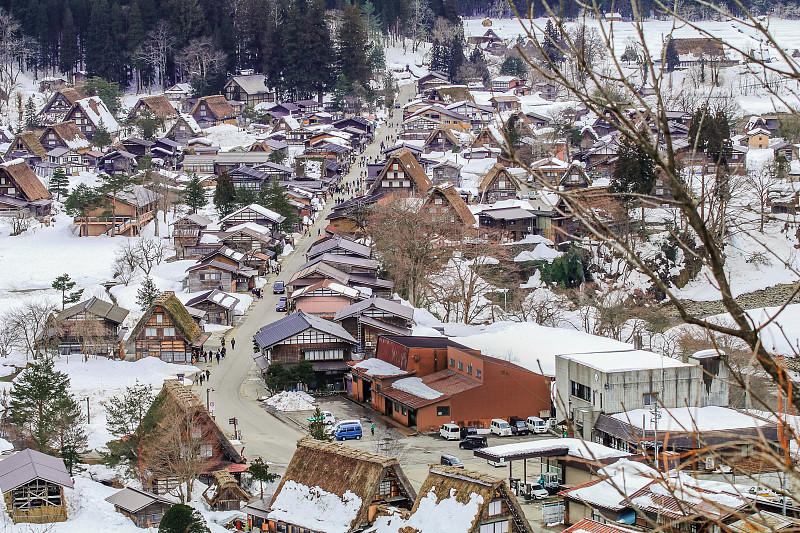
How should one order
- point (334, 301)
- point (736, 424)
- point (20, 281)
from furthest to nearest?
point (20, 281) → point (334, 301) → point (736, 424)

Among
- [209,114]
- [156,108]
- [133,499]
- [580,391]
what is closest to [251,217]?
[580,391]

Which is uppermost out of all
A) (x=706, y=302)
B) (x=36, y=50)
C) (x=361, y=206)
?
(x=36, y=50)

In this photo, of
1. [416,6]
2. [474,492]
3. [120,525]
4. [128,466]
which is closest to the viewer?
[474,492]

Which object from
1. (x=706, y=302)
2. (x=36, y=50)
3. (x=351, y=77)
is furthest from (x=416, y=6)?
(x=706, y=302)

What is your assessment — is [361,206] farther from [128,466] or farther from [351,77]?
[351,77]

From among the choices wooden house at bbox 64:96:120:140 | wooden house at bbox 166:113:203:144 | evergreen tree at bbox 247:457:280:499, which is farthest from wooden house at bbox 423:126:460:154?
evergreen tree at bbox 247:457:280:499

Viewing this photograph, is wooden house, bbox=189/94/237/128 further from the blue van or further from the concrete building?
the concrete building

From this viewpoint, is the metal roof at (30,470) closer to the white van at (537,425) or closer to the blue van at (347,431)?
the blue van at (347,431)
